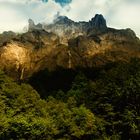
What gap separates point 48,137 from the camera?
233 ft

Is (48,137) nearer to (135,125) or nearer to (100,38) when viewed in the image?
(135,125)

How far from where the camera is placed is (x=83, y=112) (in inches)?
2817

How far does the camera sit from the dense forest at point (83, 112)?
7054 cm

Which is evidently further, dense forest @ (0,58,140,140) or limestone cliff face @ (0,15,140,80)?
limestone cliff face @ (0,15,140,80)

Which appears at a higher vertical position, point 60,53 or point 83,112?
point 60,53

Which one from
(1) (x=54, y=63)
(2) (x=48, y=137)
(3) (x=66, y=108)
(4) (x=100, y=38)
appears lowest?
(2) (x=48, y=137)

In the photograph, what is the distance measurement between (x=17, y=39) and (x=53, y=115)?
91.9 meters

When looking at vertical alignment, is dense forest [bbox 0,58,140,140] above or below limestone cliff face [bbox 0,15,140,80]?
below

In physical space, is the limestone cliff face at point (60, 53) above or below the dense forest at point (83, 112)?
above

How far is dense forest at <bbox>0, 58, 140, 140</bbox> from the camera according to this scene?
7054 centimetres

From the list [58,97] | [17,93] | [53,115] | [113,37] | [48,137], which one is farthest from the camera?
[113,37]

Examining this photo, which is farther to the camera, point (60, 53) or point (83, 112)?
point (60, 53)

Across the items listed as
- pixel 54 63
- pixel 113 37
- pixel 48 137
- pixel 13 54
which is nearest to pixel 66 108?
pixel 48 137

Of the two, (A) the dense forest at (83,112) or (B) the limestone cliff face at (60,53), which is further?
(B) the limestone cliff face at (60,53)
